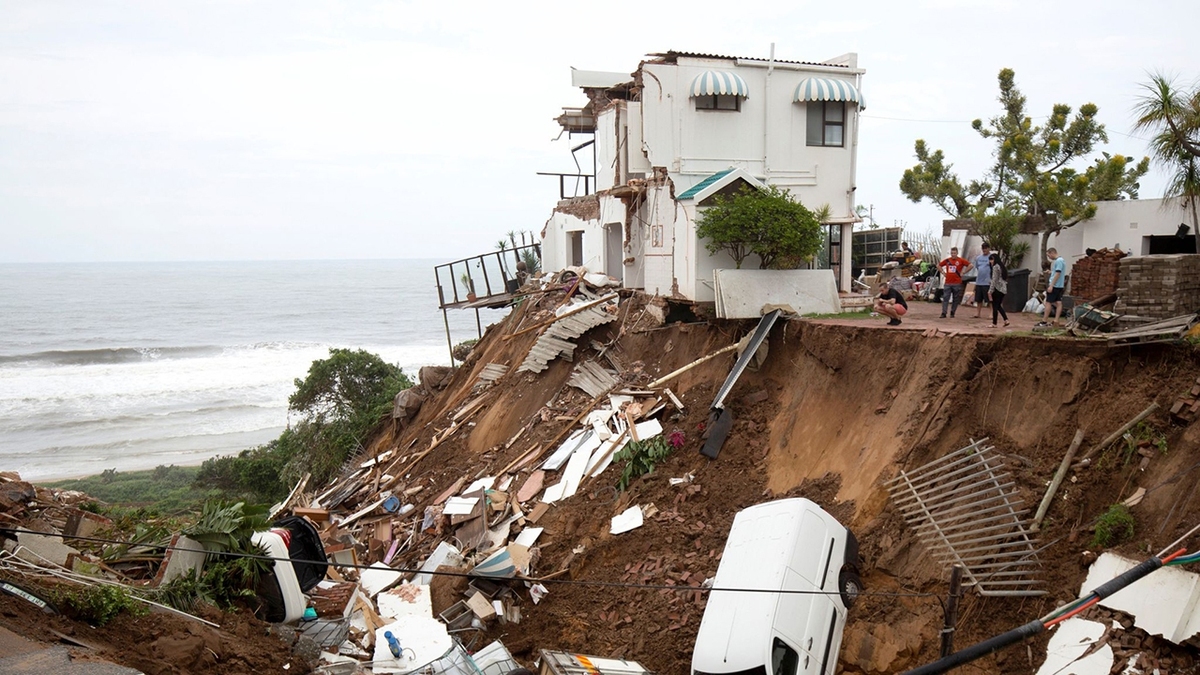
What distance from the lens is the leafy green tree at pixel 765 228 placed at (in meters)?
17.8

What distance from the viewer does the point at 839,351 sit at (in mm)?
15320

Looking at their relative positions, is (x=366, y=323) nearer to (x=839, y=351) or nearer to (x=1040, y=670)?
(x=839, y=351)

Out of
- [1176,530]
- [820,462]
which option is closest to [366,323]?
[820,462]

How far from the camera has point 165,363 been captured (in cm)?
6188

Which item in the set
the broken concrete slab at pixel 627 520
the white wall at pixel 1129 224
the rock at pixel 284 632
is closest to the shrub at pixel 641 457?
the broken concrete slab at pixel 627 520

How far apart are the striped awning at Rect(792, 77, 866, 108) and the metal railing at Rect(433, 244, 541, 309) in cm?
1142

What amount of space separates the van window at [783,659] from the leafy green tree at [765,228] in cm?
979

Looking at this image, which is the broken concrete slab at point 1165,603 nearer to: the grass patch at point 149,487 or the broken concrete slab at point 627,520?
the broken concrete slab at point 627,520

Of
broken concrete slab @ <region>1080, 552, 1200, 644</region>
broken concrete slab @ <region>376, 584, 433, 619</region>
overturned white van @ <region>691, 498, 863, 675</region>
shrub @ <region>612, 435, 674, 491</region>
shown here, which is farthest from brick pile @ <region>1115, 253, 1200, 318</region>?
broken concrete slab @ <region>376, 584, 433, 619</region>

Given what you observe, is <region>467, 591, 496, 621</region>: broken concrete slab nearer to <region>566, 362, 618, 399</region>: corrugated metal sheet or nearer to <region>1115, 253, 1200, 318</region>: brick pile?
<region>566, 362, 618, 399</region>: corrugated metal sheet

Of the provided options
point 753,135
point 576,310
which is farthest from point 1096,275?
point 576,310

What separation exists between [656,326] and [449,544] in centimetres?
692

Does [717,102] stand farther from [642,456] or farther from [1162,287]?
[1162,287]

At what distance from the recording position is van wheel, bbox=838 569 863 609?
1112cm
